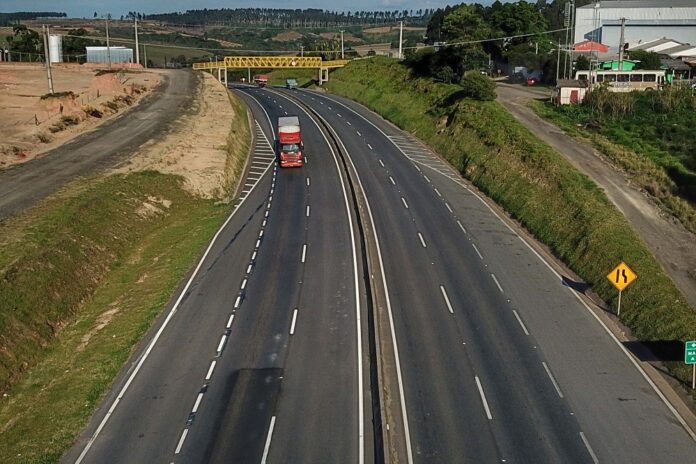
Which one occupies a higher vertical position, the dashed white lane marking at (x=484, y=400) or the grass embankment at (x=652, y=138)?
the grass embankment at (x=652, y=138)

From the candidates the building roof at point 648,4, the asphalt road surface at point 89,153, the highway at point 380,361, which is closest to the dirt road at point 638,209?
the highway at point 380,361

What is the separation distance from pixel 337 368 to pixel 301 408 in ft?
10.6

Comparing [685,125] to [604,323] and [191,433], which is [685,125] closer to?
[604,323]

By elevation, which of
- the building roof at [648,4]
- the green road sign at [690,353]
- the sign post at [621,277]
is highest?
the building roof at [648,4]

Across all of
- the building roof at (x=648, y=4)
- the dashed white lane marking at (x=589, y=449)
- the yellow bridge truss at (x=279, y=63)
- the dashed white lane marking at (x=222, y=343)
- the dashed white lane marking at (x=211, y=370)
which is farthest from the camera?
the building roof at (x=648, y=4)

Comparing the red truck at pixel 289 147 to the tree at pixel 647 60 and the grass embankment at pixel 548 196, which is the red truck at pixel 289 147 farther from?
the tree at pixel 647 60

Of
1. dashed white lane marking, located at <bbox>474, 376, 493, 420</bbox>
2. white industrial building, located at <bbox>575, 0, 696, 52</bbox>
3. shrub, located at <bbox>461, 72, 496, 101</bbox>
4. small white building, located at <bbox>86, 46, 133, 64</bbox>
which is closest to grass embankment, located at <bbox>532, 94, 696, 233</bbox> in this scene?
shrub, located at <bbox>461, 72, 496, 101</bbox>

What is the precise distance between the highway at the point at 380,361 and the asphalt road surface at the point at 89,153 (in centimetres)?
1420

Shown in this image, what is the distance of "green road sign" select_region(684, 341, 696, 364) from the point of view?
27.2m

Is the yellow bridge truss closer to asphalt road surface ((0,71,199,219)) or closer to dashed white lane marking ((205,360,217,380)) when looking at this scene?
asphalt road surface ((0,71,199,219))

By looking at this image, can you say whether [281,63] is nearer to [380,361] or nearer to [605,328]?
[605,328]

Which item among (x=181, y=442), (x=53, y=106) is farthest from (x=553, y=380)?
(x=53, y=106)

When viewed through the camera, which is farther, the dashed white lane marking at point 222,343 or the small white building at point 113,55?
the small white building at point 113,55

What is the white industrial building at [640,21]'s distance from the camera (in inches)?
5487
